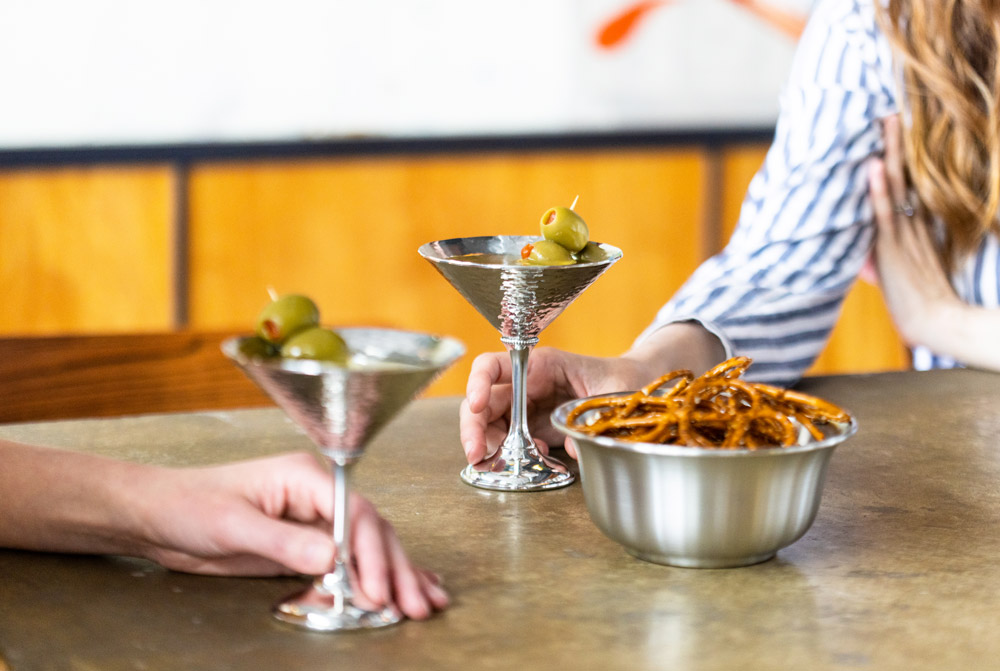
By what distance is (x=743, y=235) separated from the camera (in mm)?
1666

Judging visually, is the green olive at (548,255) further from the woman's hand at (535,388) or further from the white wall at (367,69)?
the white wall at (367,69)

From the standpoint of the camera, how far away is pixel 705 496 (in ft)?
2.55

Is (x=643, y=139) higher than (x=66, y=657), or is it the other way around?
(x=643, y=139)

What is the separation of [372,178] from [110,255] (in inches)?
28.8

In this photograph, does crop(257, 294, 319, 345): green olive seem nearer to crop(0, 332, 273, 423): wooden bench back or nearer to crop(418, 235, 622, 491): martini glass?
crop(418, 235, 622, 491): martini glass

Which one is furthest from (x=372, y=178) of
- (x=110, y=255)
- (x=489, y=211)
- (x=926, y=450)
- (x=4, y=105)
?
(x=926, y=450)

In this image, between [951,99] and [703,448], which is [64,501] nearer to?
[703,448]

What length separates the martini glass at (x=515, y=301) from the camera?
3.28 ft

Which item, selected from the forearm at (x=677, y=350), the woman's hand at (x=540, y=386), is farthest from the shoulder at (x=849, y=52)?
the woman's hand at (x=540, y=386)

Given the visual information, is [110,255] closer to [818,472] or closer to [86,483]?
[86,483]

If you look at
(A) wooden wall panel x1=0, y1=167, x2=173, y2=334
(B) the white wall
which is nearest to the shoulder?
(B) the white wall

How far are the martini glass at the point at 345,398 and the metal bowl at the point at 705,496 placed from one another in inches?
6.6

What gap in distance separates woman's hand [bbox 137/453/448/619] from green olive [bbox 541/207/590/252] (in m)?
0.36

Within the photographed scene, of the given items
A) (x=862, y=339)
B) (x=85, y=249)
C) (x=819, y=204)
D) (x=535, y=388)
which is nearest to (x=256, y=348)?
(x=535, y=388)
